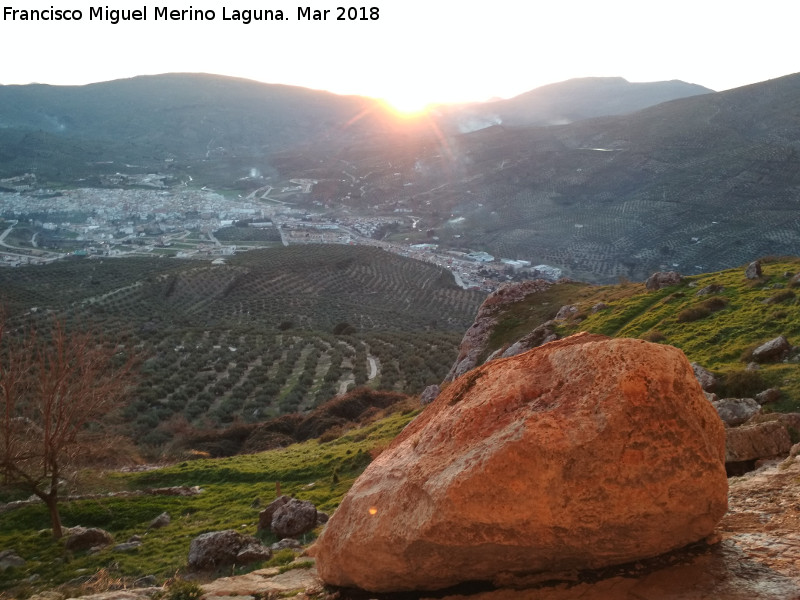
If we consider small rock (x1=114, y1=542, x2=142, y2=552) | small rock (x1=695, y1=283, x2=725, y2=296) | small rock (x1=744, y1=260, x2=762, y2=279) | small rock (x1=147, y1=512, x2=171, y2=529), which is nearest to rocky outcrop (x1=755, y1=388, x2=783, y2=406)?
small rock (x1=695, y1=283, x2=725, y2=296)

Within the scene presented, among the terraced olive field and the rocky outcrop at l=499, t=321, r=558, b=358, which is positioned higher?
the rocky outcrop at l=499, t=321, r=558, b=358

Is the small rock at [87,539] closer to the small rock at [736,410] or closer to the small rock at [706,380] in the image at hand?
the small rock at [736,410]

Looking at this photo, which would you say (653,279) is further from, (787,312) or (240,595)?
(240,595)

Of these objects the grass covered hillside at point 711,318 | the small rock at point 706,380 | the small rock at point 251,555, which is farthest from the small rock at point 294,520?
the grass covered hillside at point 711,318

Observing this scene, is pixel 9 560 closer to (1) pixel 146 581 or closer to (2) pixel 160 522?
(2) pixel 160 522

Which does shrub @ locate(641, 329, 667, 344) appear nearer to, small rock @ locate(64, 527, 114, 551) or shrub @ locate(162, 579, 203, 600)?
shrub @ locate(162, 579, 203, 600)

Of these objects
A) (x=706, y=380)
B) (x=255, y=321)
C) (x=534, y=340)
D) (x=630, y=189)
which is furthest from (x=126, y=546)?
(x=630, y=189)

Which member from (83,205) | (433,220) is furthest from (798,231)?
(83,205)

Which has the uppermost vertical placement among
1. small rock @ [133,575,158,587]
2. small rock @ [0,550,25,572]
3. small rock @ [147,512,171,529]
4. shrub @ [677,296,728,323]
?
shrub @ [677,296,728,323]
